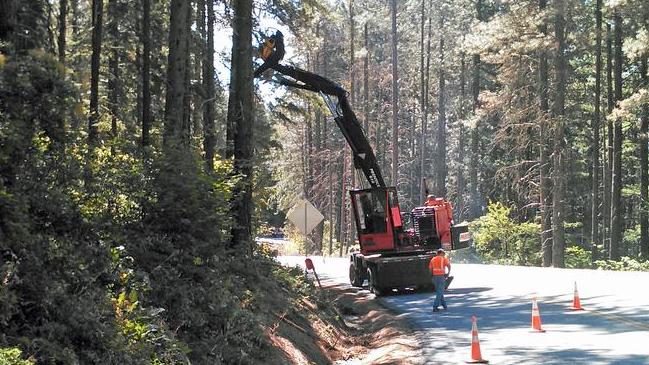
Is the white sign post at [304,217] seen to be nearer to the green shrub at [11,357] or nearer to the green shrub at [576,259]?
the green shrub at [576,259]

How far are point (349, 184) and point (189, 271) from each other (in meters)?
46.5

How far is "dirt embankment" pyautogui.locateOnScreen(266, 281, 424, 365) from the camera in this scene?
11.6 meters

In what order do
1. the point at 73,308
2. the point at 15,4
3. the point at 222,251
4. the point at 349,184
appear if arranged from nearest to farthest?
the point at 73,308
the point at 15,4
the point at 222,251
the point at 349,184

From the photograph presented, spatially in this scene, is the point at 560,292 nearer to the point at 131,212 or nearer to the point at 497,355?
the point at 497,355

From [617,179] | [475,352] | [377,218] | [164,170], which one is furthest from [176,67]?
[617,179]

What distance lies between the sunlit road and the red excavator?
0.77 metres

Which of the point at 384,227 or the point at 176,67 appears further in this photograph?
the point at 384,227

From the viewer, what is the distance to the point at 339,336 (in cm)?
1570

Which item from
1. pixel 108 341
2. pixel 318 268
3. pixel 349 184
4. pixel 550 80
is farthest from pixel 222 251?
pixel 349 184

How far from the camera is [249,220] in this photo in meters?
16.0

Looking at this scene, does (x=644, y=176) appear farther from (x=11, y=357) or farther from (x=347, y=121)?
(x=11, y=357)

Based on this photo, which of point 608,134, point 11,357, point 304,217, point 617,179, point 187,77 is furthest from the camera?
point 608,134

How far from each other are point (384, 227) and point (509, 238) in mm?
22719

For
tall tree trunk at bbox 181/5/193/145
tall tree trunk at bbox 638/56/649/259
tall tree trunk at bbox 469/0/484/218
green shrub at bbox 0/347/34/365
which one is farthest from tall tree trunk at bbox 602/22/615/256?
green shrub at bbox 0/347/34/365
